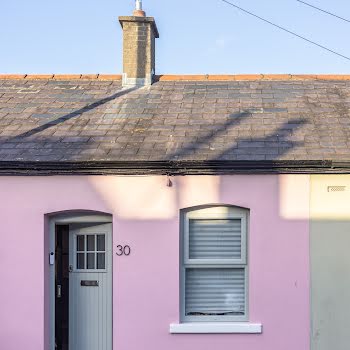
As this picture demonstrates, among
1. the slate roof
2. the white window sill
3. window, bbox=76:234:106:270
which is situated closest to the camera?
the white window sill

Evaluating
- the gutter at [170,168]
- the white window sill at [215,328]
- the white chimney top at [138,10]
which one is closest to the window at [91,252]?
the gutter at [170,168]

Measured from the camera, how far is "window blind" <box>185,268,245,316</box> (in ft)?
30.9

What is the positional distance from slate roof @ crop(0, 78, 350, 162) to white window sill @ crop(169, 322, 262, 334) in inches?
98.2

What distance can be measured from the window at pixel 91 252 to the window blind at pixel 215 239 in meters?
1.44

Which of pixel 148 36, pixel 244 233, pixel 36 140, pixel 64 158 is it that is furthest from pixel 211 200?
pixel 148 36

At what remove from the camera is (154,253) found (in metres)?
9.23

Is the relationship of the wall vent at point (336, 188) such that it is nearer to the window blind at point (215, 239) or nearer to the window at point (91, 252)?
the window blind at point (215, 239)

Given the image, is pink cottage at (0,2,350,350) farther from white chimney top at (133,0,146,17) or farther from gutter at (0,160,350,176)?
white chimney top at (133,0,146,17)

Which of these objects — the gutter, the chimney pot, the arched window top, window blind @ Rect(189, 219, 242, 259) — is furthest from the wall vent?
the chimney pot

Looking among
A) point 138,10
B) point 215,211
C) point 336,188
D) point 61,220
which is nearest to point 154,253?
point 215,211

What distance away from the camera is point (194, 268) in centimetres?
948

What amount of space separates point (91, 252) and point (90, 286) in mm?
539

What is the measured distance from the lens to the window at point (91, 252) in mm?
9719

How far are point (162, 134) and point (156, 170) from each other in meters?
0.89
